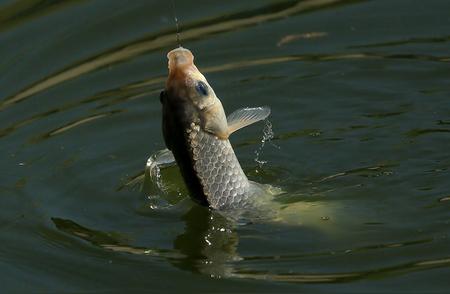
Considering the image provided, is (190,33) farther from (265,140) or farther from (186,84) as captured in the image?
Result: (186,84)

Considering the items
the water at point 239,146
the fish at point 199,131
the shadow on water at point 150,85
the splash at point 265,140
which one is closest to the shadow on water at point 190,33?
the water at point 239,146

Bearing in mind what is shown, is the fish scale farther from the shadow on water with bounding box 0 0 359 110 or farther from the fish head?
the shadow on water with bounding box 0 0 359 110

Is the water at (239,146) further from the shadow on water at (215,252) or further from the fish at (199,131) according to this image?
the fish at (199,131)

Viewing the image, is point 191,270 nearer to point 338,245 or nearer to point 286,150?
point 338,245

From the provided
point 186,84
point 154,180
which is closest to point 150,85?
point 154,180

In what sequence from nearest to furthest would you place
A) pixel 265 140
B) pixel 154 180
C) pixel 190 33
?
pixel 154 180 → pixel 265 140 → pixel 190 33

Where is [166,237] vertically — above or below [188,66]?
below

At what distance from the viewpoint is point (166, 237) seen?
6.26 meters

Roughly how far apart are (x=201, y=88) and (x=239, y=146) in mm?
1313

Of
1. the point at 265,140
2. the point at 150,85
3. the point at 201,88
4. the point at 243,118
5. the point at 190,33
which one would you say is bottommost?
the point at 265,140

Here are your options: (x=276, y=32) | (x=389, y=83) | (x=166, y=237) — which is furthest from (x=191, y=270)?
(x=276, y=32)

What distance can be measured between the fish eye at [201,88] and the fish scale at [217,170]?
0.16 meters

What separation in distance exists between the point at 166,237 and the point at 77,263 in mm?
515

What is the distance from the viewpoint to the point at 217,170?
6062mm
